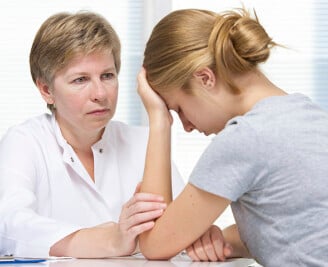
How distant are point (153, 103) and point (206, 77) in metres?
0.18

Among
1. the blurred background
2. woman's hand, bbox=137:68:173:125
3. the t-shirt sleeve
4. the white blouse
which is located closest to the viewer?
the t-shirt sleeve

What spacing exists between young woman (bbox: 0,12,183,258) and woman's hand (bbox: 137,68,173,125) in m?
A: 0.38

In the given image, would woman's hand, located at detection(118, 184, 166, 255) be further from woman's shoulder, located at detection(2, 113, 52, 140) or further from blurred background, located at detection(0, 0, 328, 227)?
blurred background, located at detection(0, 0, 328, 227)

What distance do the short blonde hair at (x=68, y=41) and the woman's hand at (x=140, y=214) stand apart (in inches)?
24.6

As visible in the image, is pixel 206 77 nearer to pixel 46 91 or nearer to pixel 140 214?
pixel 140 214

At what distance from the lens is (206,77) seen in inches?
63.3

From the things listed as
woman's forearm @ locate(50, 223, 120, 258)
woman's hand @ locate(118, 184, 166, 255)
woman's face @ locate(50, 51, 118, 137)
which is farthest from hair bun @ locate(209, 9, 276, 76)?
woman's face @ locate(50, 51, 118, 137)

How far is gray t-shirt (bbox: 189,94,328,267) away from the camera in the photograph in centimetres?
148

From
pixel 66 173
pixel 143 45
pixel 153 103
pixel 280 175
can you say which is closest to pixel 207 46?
pixel 153 103

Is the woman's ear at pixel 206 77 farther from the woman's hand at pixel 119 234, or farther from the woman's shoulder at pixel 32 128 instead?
the woman's shoulder at pixel 32 128

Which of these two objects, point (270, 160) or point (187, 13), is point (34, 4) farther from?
point (270, 160)

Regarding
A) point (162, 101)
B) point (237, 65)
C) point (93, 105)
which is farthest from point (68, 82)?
point (237, 65)

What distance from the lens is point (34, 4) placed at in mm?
3777

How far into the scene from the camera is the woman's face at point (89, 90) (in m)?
2.13
